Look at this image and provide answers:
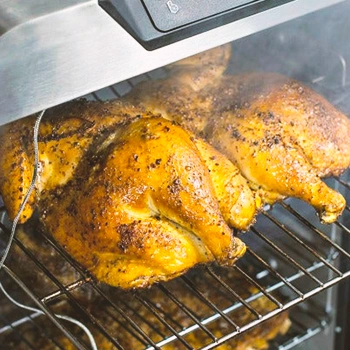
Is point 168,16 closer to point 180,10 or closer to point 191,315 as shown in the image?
point 180,10

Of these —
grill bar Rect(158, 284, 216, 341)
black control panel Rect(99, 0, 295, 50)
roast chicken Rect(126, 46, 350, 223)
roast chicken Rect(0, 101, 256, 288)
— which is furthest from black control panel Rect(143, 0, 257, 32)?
grill bar Rect(158, 284, 216, 341)

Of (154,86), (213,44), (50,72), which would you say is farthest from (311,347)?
(50,72)

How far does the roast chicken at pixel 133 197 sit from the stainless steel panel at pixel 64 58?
8.3 inches

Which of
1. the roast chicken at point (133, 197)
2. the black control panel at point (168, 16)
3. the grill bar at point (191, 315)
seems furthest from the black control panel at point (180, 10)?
the grill bar at point (191, 315)

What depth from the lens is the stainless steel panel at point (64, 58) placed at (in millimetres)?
938

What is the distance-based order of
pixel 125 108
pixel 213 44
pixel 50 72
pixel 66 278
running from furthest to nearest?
1. pixel 66 278
2. pixel 125 108
3. pixel 213 44
4. pixel 50 72

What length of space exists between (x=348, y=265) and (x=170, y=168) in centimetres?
78

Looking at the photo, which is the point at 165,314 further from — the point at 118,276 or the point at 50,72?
the point at 50,72

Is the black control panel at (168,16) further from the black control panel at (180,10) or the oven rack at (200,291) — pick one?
the oven rack at (200,291)

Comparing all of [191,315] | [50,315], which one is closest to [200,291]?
[191,315]

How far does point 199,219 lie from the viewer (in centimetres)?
119

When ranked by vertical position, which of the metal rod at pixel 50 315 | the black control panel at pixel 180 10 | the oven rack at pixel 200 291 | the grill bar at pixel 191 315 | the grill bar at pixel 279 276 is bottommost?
the oven rack at pixel 200 291

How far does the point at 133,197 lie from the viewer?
1194mm

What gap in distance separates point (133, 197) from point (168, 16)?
0.30m
